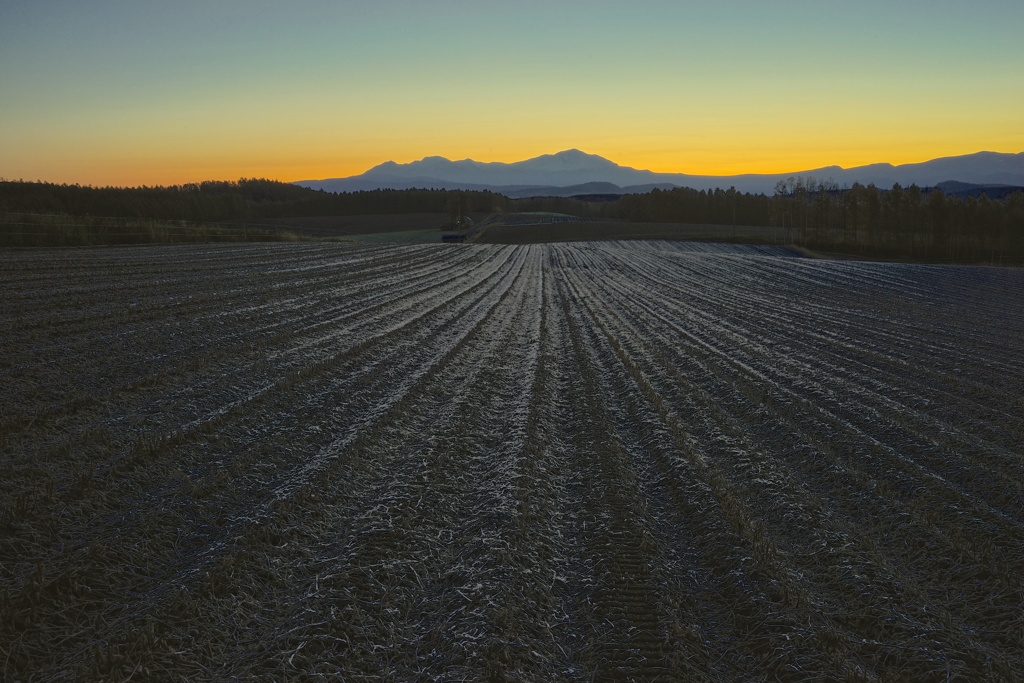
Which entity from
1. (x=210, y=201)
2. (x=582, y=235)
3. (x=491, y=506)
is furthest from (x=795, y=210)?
(x=491, y=506)

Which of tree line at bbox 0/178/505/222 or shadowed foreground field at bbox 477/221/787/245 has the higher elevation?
tree line at bbox 0/178/505/222

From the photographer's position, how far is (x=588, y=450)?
9.44 metres

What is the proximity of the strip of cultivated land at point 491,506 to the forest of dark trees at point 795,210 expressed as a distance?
170 ft

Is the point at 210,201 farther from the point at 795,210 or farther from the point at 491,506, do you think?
the point at 491,506

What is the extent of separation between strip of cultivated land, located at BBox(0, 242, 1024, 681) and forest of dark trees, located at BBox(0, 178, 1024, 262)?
51.7 m

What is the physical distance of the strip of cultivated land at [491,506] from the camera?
494 cm

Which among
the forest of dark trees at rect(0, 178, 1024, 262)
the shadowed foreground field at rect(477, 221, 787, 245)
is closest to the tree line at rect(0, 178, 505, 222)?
the forest of dark trees at rect(0, 178, 1024, 262)

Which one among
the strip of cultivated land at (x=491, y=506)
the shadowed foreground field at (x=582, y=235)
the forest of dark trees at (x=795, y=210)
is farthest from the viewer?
the forest of dark trees at (x=795, y=210)

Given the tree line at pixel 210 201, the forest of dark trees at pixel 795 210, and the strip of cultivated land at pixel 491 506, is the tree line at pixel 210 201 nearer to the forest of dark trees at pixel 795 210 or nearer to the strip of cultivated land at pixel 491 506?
the forest of dark trees at pixel 795 210

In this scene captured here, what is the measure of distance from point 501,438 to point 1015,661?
20.9ft

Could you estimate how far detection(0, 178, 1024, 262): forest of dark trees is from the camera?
82938 mm

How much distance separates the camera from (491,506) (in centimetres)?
744

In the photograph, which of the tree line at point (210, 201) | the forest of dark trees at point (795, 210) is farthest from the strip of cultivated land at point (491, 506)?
the forest of dark trees at point (795, 210)

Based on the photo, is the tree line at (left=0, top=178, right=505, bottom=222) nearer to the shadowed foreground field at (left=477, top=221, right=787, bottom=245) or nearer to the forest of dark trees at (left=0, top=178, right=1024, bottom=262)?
the forest of dark trees at (left=0, top=178, right=1024, bottom=262)
